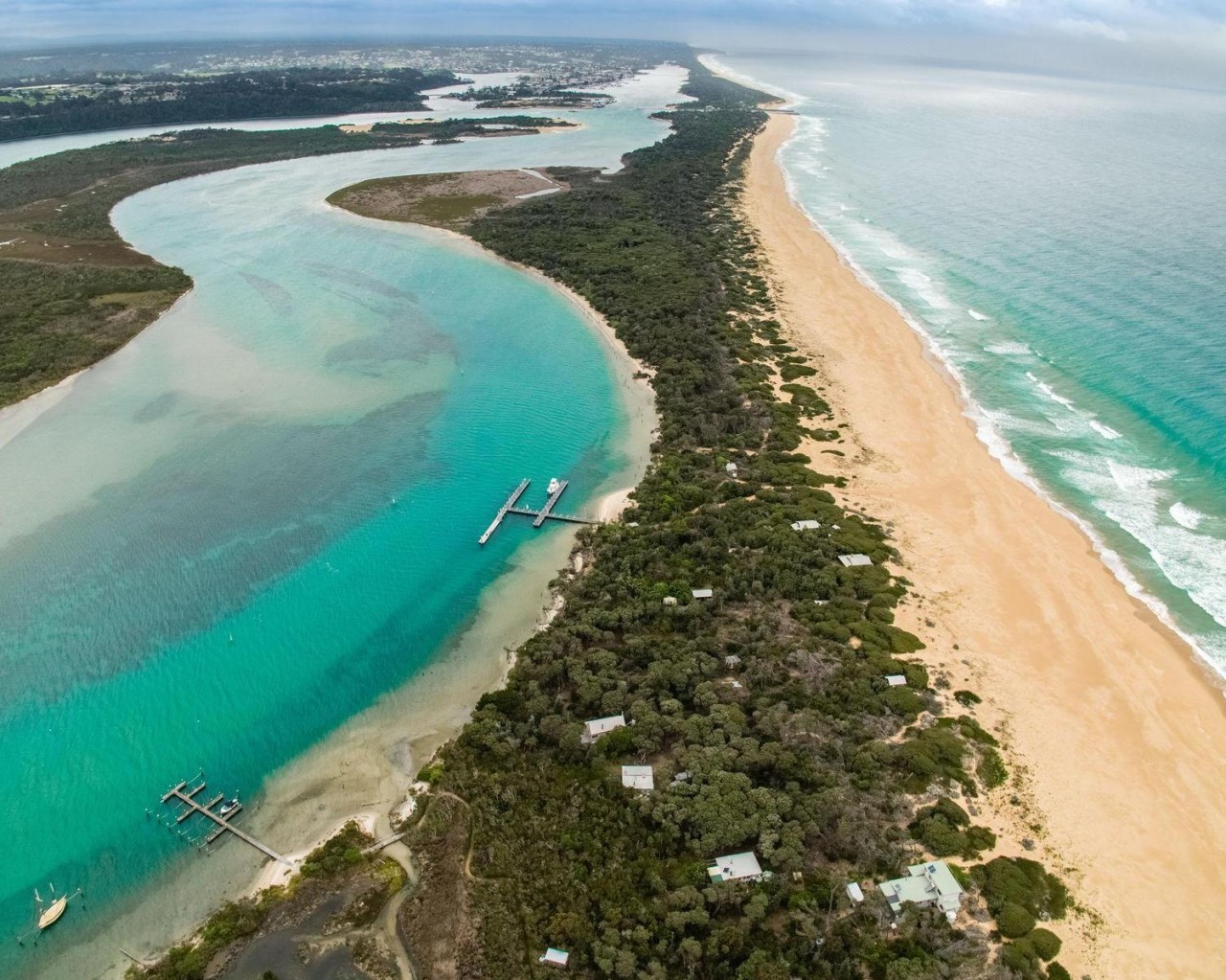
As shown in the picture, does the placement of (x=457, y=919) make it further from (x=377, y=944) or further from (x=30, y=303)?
(x=30, y=303)

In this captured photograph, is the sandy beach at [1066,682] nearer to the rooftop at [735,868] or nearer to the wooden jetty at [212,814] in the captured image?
the rooftop at [735,868]

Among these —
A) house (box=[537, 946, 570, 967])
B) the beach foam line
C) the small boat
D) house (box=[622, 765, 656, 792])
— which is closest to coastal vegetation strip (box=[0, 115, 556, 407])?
the small boat

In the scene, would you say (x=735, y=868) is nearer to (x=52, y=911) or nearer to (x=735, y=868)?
(x=735, y=868)

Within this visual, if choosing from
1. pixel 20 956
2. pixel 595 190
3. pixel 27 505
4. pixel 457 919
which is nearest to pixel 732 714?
pixel 457 919

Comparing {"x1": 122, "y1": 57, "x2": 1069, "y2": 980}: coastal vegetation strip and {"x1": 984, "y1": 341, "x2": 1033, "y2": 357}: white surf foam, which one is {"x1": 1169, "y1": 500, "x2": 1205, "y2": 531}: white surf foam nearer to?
{"x1": 122, "y1": 57, "x2": 1069, "y2": 980}: coastal vegetation strip

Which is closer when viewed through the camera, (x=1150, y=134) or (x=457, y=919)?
(x=457, y=919)

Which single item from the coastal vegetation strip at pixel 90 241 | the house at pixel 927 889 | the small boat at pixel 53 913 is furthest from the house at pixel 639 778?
the coastal vegetation strip at pixel 90 241
